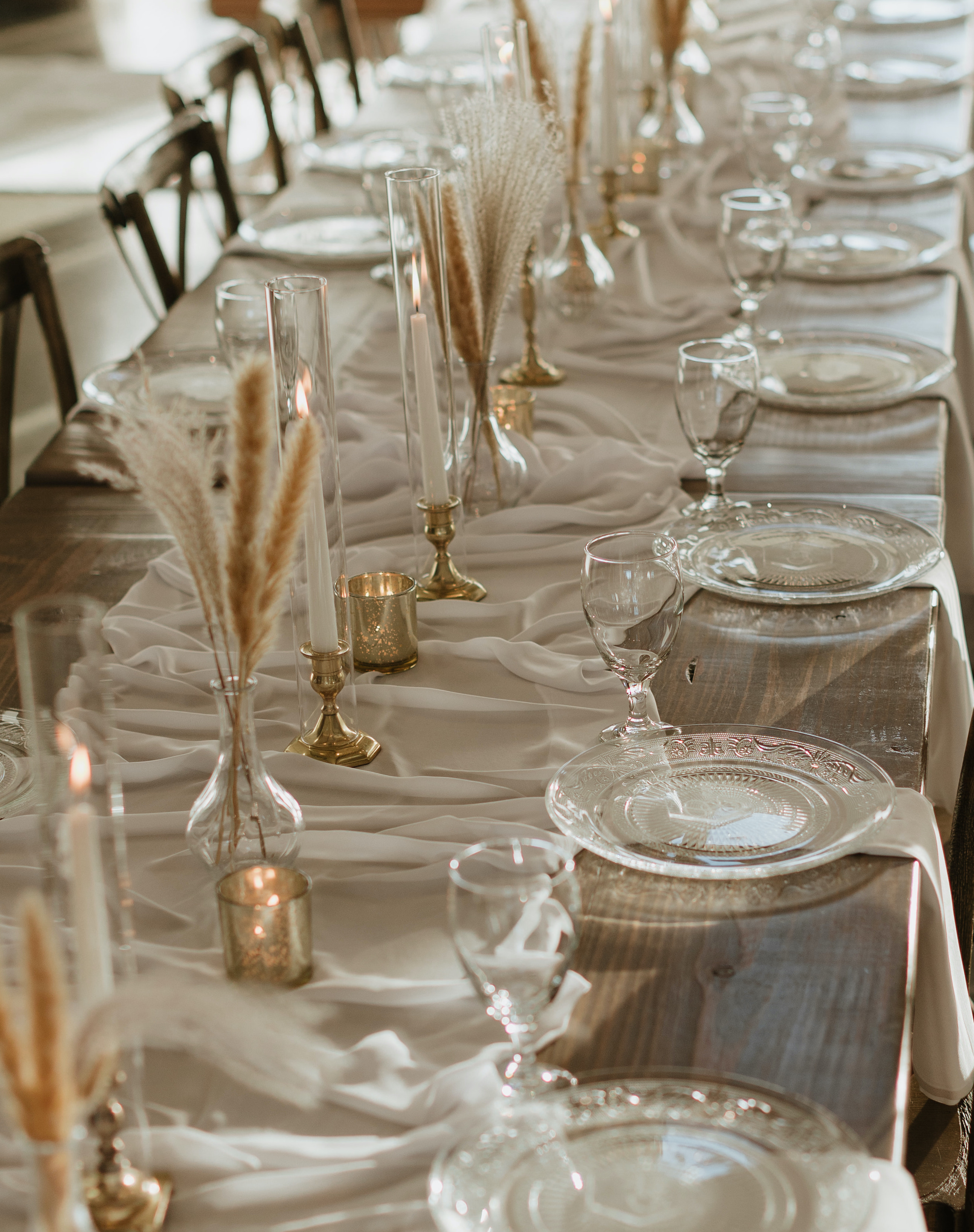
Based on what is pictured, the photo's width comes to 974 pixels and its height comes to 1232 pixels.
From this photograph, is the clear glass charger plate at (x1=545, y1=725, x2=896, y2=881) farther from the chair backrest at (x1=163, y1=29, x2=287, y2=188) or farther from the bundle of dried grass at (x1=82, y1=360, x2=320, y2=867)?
the chair backrest at (x1=163, y1=29, x2=287, y2=188)

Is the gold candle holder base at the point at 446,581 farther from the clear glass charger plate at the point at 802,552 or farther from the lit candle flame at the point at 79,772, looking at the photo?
Answer: the lit candle flame at the point at 79,772

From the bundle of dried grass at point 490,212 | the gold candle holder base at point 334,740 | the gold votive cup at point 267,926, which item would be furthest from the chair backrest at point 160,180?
the gold votive cup at point 267,926

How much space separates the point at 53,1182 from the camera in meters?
0.49

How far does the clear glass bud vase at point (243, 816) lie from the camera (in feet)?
3.09

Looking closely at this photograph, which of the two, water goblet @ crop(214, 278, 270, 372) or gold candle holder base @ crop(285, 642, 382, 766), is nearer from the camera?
gold candle holder base @ crop(285, 642, 382, 766)

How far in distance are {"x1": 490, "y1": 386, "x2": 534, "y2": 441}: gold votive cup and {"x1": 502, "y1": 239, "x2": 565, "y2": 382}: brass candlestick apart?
22 centimetres

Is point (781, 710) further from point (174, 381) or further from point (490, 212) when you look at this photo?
point (174, 381)

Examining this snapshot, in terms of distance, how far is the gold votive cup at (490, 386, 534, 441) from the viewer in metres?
1.63

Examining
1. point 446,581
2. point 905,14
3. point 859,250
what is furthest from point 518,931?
point 905,14

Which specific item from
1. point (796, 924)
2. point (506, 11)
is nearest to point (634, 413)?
point (796, 924)

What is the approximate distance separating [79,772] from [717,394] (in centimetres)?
97

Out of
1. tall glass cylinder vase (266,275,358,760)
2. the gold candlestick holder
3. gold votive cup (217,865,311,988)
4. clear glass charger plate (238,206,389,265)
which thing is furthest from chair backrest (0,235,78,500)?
gold votive cup (217,865,311,988)

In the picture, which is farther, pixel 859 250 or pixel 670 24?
pixel 670 24

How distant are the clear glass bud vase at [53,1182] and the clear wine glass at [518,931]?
265 mm
